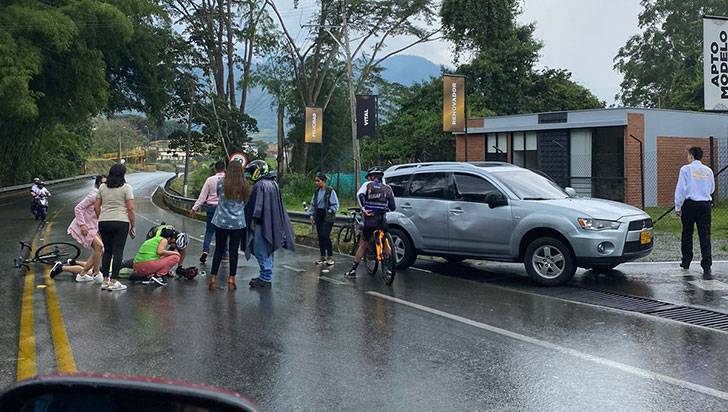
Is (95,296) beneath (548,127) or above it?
beneath

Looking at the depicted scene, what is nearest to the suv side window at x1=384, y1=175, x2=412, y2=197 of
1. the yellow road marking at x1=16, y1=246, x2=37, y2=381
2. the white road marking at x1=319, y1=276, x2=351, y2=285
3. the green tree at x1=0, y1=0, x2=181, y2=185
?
the white road marking at x1=319, y1=276, x2=351, y2=285

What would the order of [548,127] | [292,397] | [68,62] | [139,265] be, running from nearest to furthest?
[292,397] < [139,265] < [548,127] < [68,62]

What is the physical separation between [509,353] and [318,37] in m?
41.3

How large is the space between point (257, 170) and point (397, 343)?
4684 millimetres

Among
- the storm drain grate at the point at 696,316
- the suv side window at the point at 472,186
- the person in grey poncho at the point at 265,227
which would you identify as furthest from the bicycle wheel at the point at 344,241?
the storm drain grate at the point at 696,316

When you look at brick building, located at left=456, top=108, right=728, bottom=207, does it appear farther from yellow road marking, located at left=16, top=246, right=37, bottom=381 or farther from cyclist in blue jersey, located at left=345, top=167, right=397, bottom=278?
yellow road marking, located at left=16, top=246, right=37, bottom=381

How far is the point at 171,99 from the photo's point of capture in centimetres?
4525

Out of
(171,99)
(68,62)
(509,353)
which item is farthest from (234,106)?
(509,353)

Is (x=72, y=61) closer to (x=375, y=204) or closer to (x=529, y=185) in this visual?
(x=375, y=204)

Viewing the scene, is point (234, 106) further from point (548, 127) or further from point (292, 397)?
point (292, 397)

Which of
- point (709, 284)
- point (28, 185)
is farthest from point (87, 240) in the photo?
point (28, 185)

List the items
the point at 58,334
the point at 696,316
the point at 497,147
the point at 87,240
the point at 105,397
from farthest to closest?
the point at 497,147 → the point at 87,240 → the point at 696,316 → the point at 58,334 → the point at 105,397

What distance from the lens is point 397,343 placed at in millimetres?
6777

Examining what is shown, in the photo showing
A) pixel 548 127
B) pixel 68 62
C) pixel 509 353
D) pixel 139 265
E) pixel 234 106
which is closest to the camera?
pixel 509 353
